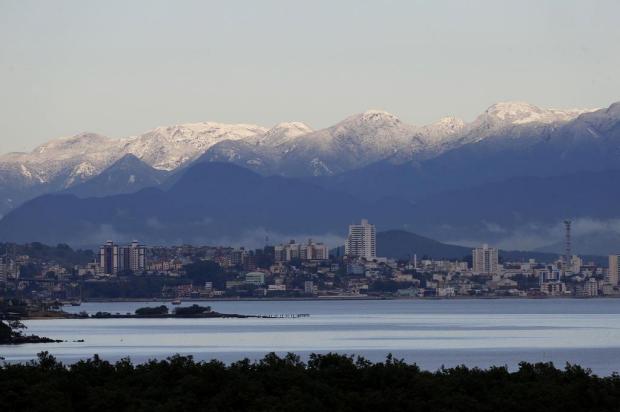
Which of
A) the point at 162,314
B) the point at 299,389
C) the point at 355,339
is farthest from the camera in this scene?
the point at 162,314

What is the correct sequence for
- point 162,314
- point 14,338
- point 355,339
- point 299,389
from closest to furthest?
point 299,389 < point 14,338 < point 355,339 < point 162,314

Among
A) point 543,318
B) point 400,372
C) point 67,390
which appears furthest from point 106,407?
point 543,318

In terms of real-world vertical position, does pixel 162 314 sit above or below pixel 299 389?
above

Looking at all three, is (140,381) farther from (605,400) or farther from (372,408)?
(605,400)

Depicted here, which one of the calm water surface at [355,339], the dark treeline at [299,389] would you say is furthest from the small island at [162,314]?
the dark treeline at [299,389]

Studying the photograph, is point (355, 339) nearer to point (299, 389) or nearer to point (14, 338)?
point (14, 338)

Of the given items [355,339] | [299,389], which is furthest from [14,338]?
[299,389]

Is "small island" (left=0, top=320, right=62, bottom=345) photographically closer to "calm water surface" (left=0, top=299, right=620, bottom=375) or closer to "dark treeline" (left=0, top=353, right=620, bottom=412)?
"calm water surface" (left=0, top=299, right=620, bottom=375)

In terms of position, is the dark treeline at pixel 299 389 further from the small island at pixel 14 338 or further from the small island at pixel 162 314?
the small island at pixel 162 314
